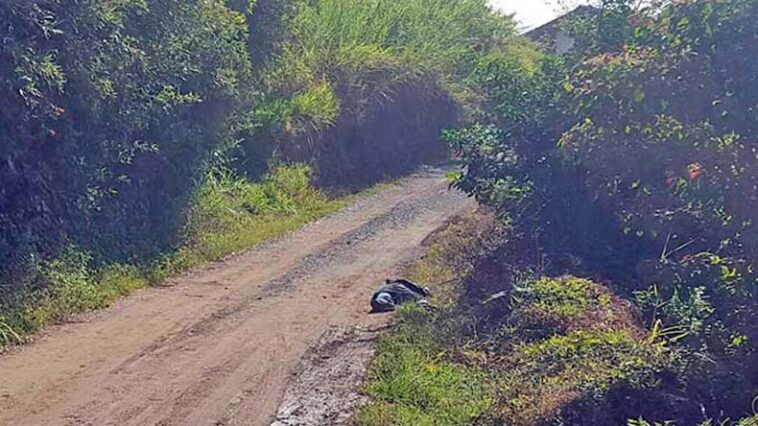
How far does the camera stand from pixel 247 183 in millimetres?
15750

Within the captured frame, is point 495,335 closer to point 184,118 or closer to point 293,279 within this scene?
point 293,279


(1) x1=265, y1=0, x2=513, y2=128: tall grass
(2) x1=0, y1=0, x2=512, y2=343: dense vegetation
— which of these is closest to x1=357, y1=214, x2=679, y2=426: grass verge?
(2) x1=0, y1=0, x2=512, y2=343: dense vegetation

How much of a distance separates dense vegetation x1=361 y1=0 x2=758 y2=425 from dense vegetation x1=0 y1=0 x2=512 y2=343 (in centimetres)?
399

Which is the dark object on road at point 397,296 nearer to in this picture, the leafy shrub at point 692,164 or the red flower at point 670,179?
the leafy shrub at point 692,164

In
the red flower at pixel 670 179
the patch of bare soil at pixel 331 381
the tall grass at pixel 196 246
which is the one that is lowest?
the patch of bare soil at pixel 331 381

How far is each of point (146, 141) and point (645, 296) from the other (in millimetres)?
6655

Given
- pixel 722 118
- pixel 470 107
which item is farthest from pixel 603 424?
pixel 470 107

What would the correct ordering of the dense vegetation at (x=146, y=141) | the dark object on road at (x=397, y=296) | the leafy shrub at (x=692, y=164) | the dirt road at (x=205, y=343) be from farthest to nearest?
the dark object on road at (x=397, y=296), the dense vegetation at (x=146, y=141), the dirt road at (x=205, y=343), the leafy shrub at (x=692, y=164)

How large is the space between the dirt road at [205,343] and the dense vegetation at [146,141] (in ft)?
2.04

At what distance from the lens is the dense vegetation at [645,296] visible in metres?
5.71

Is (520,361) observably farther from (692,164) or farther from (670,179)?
(692,164)

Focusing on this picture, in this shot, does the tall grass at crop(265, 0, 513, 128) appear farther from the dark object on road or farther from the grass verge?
the grass verge

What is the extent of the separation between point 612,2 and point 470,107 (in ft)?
53.8

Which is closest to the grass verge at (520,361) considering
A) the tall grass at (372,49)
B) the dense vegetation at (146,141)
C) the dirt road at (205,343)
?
the dirt road at (205,343)
